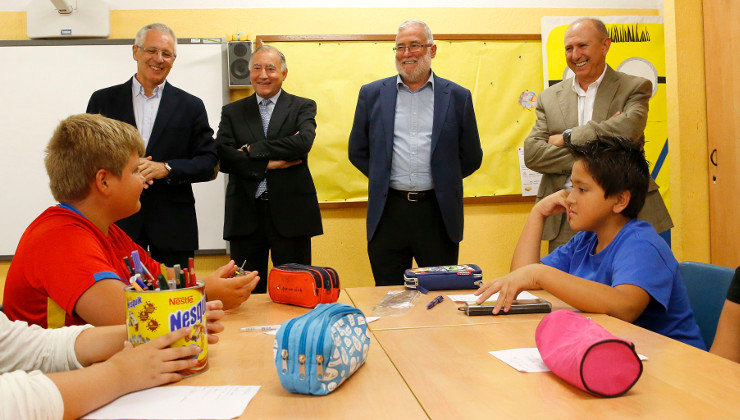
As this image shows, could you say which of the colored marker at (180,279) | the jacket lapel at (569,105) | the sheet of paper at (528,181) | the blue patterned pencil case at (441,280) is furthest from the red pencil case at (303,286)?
the sheet of paper at (528,181)

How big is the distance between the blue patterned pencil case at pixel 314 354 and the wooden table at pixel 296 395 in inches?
1.0

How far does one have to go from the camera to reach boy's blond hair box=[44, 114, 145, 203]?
1538 millimetres

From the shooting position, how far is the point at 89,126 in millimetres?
1561

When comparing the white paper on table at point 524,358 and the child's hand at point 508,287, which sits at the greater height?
the child's hand at point 508,287

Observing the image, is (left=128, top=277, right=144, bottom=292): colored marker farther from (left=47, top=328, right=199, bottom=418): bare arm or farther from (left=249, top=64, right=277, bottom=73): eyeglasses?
(left=249, top=64, right=277, bottom=73): eyeglasses

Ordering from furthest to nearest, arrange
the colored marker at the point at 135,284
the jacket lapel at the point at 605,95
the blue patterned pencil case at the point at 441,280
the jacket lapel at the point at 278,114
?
the jacket lapel at the point at 278,114
the jacket lapel at the point at 605,95
the blue patterned pencil case at the point at 441,280
the colored marker at the point at 135,284

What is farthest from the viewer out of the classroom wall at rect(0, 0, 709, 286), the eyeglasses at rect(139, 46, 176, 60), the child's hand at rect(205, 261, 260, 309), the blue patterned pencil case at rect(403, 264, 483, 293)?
the classroom wall at rect(0, 0, 709, 286)

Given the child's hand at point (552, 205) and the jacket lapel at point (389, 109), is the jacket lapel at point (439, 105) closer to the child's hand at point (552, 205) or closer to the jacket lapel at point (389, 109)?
the jacket lapel at point (389, 109)

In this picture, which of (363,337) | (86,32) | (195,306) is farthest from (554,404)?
(86,32)

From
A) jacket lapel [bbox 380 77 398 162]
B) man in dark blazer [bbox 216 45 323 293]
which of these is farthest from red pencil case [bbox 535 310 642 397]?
man in dark blazer [bbox 216 45 323 293]

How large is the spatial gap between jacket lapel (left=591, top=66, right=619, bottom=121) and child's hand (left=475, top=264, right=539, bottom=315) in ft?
4.92

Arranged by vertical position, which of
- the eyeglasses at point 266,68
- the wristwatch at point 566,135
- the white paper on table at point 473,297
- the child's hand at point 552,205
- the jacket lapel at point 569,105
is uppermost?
the eyeglasses at point 266,68

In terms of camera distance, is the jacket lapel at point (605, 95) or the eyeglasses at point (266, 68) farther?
the eyeglasses at point (266, 68)

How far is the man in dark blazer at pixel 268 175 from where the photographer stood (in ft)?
10.3
